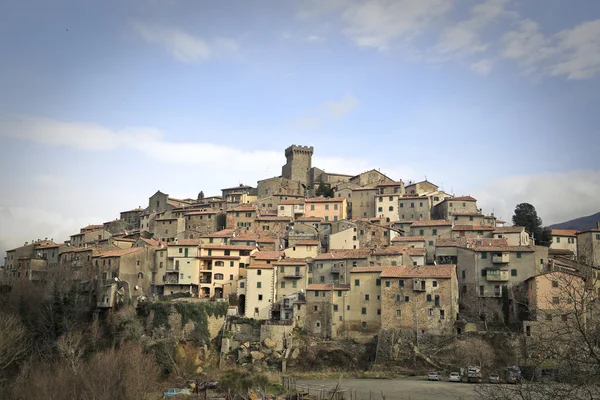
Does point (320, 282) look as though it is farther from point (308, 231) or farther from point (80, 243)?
point (80, 243)

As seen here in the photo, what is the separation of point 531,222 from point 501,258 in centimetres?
2344

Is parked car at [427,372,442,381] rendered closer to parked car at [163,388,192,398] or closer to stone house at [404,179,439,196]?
parked car at [163,388,192,398]

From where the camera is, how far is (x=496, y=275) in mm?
60406

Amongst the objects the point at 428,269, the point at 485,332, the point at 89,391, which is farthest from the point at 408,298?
the point at 89,391

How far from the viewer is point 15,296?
69.1 m

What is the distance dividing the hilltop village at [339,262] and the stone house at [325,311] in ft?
0.33

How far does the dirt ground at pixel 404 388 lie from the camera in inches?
1786

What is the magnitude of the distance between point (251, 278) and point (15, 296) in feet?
90.6

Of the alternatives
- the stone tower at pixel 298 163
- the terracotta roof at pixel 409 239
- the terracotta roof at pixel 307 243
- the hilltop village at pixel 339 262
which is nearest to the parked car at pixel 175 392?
the hilltop village at pixel 339 262

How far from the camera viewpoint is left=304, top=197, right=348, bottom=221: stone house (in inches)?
3393

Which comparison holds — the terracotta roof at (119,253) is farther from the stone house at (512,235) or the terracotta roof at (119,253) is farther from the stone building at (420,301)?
the stone house at (512,235)

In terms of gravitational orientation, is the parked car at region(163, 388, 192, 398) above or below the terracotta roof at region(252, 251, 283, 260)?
below

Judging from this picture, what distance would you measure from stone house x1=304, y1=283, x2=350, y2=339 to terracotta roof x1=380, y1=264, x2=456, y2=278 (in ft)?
15.1

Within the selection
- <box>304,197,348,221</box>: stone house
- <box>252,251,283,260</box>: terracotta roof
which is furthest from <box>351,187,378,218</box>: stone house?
<box>252,251,283,260</box>: terracotta roof
